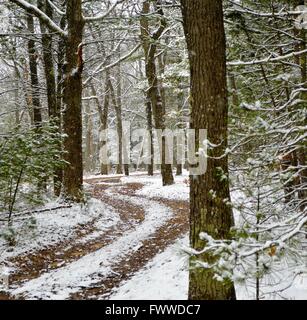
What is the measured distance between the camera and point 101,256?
8703 mm

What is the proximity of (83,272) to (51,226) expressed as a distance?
3.17 metres

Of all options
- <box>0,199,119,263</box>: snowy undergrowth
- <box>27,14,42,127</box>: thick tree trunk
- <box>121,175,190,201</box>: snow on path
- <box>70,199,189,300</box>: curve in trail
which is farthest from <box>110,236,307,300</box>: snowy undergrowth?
<box>27,14,42,127</box>: thick tree trunk

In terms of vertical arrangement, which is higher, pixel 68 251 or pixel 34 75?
pixel 34 75

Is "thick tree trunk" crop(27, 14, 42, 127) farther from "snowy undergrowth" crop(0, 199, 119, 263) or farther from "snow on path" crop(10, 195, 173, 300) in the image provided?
"snow on path" crop(10, 195, 173, 300)

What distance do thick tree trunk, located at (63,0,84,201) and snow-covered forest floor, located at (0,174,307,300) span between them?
0.98 metres

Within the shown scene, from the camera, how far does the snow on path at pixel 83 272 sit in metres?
Result: 6.64

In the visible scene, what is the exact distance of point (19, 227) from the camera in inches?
367

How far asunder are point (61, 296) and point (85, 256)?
2.33 meters

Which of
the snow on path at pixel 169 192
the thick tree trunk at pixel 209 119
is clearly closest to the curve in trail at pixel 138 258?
the thick tree trunk at pixel 209 119

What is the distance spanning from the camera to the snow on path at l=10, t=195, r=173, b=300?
6.64 meters

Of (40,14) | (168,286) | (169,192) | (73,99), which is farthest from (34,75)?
(168,286)

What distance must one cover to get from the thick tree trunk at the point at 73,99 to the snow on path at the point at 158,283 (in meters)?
5.90

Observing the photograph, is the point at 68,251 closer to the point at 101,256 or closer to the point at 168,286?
the point at 101,256
